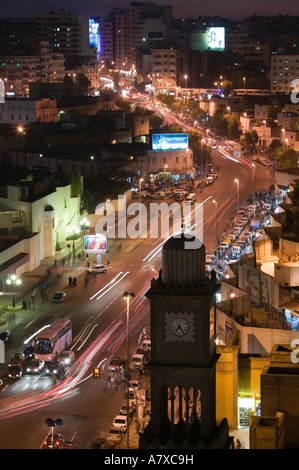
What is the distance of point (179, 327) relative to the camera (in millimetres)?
10320

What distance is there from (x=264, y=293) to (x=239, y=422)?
7982 millimetres

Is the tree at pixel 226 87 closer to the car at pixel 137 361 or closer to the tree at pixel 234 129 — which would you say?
the tree at pixel 234 129

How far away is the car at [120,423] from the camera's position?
15836 mm

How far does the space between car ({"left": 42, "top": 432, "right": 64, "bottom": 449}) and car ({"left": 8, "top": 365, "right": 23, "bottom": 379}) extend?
3.07 m

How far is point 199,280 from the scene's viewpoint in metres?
10.3

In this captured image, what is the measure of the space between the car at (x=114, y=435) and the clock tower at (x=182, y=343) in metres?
5.25

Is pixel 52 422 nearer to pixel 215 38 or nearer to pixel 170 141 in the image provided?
pixel 170 141

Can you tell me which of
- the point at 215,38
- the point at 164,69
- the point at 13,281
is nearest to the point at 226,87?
the point at 164,69

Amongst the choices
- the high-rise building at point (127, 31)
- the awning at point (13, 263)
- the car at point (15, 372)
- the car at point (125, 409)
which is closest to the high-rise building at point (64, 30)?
the high-rise building at point (127, 31)

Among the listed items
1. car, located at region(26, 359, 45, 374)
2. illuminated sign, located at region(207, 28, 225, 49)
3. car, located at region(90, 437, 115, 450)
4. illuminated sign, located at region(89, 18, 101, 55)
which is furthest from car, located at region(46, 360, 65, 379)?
illuminated sign, located at region(89, 18, 101, 55)

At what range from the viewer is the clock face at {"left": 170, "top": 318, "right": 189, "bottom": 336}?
10.3 meters
